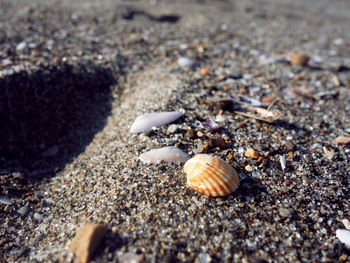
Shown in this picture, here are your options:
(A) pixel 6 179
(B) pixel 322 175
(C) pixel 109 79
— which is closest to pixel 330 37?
(B) pixel 322 175

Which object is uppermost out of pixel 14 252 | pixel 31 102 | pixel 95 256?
pixel 31 102

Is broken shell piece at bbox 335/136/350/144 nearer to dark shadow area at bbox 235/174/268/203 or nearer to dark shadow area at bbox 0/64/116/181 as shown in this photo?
dark shadow area at bbox 235/174/268/203

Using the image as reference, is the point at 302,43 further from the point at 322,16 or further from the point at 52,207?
the point at 52,207

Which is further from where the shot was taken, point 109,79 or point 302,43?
point 302,43

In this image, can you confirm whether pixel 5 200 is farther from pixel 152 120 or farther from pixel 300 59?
pixel 300 59

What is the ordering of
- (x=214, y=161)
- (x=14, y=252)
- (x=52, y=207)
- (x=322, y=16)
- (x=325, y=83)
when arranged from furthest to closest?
(x=322, y=16) → (x=325, y=83) → (x=52, y=207) → (x=214, y=161) → (x=14, y=252)

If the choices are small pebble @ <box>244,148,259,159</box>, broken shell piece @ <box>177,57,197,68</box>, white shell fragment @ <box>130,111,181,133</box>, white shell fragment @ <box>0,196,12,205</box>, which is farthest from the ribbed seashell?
broken shell piece @ <box>177,57,197,68</box>
